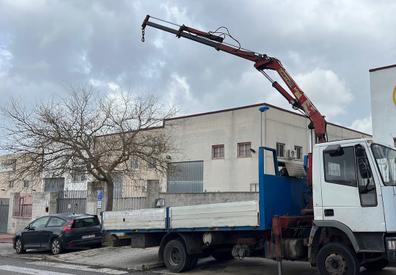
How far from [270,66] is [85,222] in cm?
911

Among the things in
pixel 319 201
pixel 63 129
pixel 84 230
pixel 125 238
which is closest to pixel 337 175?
pixel 319 201

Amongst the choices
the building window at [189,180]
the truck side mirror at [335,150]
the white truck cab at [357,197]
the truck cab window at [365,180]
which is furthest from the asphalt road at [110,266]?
the building window at [189,180]

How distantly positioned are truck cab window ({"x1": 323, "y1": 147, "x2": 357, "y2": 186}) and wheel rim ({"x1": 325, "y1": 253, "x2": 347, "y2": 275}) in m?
1.40

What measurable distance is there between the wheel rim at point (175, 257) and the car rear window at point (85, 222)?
6268 mm

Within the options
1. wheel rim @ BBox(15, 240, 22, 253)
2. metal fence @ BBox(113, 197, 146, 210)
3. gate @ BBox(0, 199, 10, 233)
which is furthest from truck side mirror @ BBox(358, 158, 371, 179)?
gate @ BBox(0, 199, 10, 233)

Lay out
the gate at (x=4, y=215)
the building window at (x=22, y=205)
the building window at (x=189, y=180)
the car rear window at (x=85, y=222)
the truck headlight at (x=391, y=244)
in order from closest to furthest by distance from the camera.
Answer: the truck headlight at (x=391, y=244)
the car rear window at (x=85, y=222)
the building window at (x=22, y=205)
the gate at (x=4, y=215)
the building window at (x=189, y=180)

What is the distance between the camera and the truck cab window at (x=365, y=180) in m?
8.75

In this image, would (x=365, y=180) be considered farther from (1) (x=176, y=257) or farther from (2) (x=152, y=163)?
(2) (x=152, y=163)

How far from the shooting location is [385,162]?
29.5 feet

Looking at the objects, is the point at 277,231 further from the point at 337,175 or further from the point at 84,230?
the point at 84,230

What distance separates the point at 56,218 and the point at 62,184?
8144mm

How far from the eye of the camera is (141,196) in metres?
21.9

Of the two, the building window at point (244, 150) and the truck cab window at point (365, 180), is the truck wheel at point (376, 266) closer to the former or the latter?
the truck cab window at point (365, 180)

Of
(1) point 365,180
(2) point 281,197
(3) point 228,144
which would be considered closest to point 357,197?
(1) point 365,180
